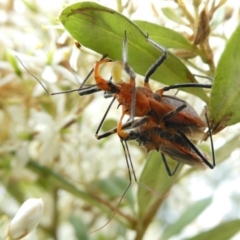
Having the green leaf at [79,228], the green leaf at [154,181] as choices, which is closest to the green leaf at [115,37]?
the green leaf at [154,181]

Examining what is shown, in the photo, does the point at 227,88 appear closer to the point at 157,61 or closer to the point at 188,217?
the point at 157,61

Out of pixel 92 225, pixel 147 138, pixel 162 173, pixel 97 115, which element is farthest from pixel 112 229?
pixel 147 138

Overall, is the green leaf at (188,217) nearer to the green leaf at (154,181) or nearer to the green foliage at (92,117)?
the green foliage at (92,117)

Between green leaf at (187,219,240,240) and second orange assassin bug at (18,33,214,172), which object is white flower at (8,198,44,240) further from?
green leaf at (187,219,240,240)

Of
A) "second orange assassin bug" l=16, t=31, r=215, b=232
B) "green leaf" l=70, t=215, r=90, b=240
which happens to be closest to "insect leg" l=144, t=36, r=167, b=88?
"second orange assassin bug" l=16, t=31, r=215, b=232

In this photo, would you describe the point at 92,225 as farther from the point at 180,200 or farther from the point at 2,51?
the point at 2,51

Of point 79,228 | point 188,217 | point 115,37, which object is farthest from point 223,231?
point 115,37

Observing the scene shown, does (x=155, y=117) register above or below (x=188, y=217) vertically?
above
